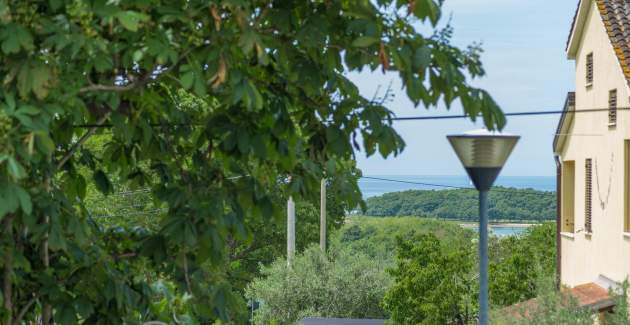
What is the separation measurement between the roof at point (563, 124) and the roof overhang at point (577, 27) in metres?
0.98

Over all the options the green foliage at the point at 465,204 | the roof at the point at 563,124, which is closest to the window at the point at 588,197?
the roof at the point at 563,124

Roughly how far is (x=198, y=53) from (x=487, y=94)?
55.5 inches

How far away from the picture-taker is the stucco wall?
61.8 ft

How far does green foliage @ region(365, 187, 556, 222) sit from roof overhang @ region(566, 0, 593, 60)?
41.2m

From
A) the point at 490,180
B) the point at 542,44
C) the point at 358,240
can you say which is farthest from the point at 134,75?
the point at 358,240

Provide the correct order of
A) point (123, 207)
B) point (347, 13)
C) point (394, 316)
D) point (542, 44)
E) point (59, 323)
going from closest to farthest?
point (347, 13) < point (59, 323) < point (394, 316) < point (123, 207) < point (542, 44)

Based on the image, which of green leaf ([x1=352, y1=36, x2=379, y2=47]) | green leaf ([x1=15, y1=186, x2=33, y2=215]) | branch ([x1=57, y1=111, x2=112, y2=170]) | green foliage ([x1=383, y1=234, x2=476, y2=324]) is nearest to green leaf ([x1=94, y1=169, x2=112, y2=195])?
branch ([x1=57, y1=111, x2=112, y2=170])

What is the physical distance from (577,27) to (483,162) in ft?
53.6

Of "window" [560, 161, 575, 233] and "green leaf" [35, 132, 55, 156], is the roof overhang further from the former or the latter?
"green leaf" [35, 132, 55, 156]

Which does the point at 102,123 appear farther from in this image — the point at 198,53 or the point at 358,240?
the point at 358,240

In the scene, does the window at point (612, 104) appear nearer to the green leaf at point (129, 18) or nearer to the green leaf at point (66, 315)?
the green leaf at point (66, 315)

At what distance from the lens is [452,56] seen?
200 inches

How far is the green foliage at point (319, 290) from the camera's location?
36188 millimetres

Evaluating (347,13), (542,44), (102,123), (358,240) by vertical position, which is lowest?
(358,240)
